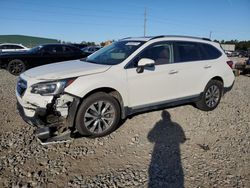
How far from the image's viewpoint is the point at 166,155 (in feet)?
11.9

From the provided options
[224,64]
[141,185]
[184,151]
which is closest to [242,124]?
[224,64]

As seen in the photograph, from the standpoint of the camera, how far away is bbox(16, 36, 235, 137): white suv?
12.4ft

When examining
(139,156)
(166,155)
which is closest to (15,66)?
(139,156)

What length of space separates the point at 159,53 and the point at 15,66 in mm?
7764

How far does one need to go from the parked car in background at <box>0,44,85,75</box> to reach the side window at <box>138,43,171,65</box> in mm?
7410

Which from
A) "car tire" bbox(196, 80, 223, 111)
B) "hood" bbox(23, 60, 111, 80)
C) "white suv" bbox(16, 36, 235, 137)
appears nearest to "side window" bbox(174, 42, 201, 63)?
"white suv" bbox(16, 36, 235, 137)

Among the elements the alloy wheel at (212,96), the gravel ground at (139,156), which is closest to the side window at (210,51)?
the alloy wheel at (212,96)

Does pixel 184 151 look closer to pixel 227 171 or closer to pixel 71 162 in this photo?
pixel 227 171

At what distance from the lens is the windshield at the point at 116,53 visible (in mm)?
4504

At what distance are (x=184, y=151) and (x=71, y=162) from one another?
5.97 ft

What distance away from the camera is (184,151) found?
12.4 feet

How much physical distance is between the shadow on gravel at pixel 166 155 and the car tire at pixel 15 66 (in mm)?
7636

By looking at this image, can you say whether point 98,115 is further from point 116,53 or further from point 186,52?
point 186,52

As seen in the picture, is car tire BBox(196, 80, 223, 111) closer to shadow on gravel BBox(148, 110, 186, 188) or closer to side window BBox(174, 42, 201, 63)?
side window BBox(174, 42, 201, 63)
